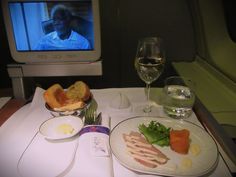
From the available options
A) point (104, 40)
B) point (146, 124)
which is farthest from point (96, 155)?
point (104, 40)

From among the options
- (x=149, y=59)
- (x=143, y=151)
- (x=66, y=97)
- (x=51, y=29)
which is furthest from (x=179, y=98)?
(x=51, y=29)

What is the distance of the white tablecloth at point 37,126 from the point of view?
0.52 metres

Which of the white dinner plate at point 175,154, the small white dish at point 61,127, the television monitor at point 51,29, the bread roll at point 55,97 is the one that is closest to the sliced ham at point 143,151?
the white dinner plate at point 175,154

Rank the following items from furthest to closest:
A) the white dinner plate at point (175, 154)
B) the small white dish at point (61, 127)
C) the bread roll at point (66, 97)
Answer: the bread roll at point (66, 97) → the small white dish at point (61, 127) → the white dinner plate at point (175, 154)

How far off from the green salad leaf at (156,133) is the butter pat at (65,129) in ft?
0.63

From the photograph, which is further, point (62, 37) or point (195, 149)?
Result: point (62, 37)

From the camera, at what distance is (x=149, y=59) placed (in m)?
0.78

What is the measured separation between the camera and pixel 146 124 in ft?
2.21

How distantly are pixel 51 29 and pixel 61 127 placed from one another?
1.20ft

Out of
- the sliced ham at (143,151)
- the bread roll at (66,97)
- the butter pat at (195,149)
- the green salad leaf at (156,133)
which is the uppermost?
the bread roll at (66,97)

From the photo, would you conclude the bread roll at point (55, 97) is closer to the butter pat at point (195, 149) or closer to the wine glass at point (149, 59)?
the wine glass at point (149, 59)

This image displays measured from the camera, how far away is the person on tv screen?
0.81 metres

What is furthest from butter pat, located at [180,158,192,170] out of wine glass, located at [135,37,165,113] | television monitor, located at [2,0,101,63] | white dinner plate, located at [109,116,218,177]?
television monitor, located at [2,0,101,63]

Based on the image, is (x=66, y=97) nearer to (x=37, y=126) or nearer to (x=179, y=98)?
(x=37, y=126)
